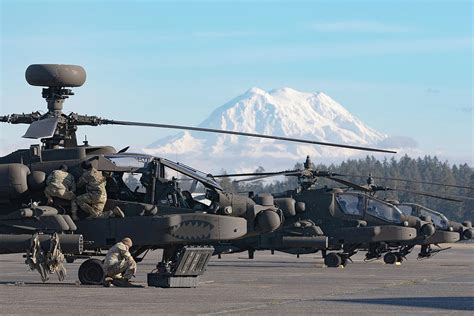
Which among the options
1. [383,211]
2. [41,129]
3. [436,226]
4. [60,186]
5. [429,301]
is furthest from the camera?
[436,226]

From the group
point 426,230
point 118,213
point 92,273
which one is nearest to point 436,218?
point 426,230

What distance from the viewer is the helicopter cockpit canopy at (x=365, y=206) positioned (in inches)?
1486

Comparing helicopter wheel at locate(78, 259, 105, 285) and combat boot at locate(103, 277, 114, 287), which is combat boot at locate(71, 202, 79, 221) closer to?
helicopter wheel at locate(78, 259, 105, 285)

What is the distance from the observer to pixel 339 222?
37.5 metres

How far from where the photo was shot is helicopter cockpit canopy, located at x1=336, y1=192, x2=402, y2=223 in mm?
37750

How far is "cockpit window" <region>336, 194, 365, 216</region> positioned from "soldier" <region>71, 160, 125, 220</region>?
13648 mm

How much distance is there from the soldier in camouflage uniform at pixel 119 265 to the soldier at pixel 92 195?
130 cm

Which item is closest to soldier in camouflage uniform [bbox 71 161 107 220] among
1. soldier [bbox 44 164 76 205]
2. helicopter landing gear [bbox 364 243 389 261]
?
soldier [bbox 44 164 76 205]

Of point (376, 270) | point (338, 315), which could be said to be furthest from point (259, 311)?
point (376, 270)

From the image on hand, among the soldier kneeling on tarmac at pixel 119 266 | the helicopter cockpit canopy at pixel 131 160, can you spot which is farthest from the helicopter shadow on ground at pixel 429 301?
the helicopter cockpit canopy at pixel 131 160

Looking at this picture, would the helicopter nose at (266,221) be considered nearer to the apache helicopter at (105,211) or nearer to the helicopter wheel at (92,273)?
the apache helicopter at (105,211)

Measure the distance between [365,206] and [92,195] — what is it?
14663 millimetres

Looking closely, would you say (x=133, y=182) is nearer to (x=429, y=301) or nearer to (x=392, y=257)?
(x=429, y=301)

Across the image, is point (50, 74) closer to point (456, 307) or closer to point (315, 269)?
point (456, 307)
